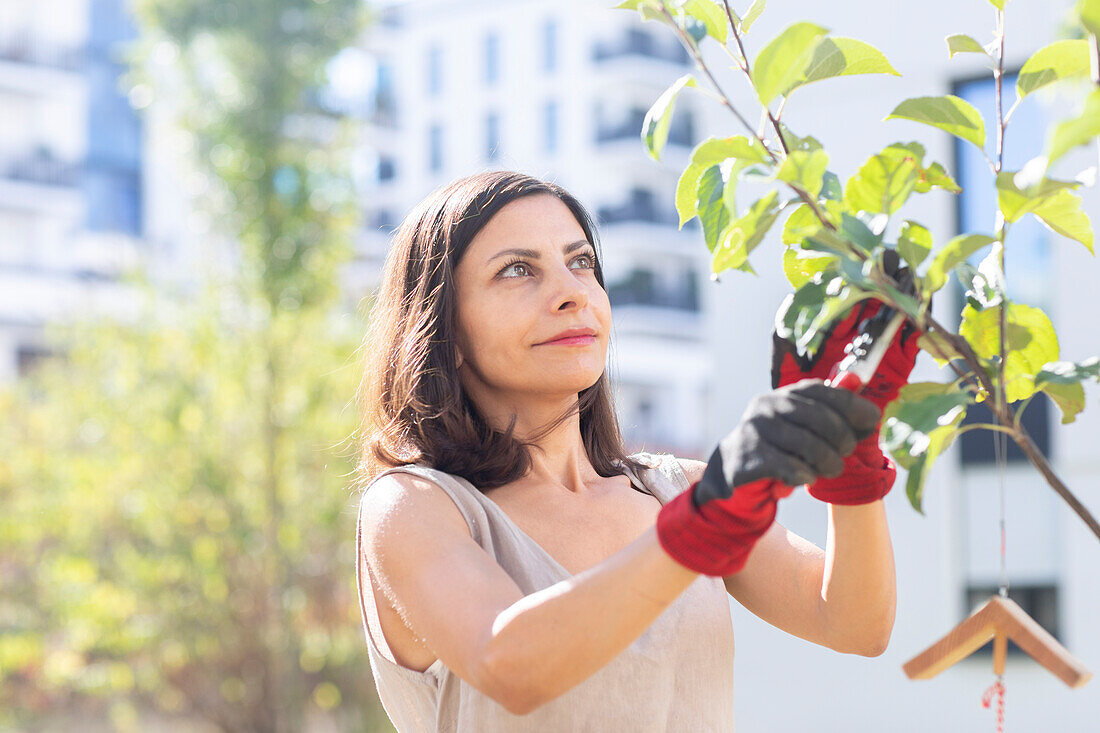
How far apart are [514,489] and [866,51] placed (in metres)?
0.78

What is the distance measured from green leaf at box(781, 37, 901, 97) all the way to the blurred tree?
6104mm

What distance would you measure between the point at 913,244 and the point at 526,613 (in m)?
0.49

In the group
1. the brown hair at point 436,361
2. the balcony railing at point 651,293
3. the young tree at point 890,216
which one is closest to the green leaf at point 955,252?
the young tree at point 890,216

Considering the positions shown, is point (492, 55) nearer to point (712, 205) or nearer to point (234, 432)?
point (234, 432)

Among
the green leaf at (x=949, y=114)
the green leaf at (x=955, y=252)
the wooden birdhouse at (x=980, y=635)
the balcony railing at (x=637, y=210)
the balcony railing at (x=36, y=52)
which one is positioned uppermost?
the balcony railing at (x=36, y=52)

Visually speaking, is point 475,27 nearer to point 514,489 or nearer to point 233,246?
point 233,246

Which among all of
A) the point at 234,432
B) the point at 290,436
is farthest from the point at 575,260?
the point at 234,432

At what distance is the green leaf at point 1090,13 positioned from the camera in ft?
2.82

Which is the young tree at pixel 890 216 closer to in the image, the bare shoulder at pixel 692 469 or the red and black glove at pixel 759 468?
the red and black glove at pixel 759 468

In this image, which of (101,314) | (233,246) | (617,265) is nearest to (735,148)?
(233,246)

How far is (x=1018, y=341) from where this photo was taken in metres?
1.10

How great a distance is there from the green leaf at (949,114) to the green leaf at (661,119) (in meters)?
0.18

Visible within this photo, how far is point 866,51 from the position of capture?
42.5 inches

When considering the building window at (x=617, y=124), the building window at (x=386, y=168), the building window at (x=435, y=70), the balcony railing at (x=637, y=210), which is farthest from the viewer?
the building window at (x=435, y=70)
